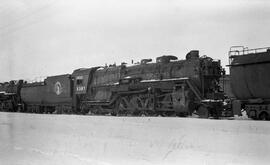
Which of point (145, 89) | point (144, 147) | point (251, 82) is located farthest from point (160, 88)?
point (144, 147)

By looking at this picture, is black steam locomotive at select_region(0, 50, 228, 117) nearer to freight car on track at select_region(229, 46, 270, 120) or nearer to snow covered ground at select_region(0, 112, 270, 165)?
freight car on track at select_region(229, 46, 270, 120)

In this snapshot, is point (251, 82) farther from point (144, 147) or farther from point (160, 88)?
point (144, 147)

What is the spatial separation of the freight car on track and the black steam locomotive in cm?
149

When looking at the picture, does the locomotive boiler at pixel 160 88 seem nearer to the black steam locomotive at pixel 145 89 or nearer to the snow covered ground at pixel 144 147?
the black steam locomotive at pixel 145 89

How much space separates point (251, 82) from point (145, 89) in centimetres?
719

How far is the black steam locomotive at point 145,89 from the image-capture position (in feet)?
65.1

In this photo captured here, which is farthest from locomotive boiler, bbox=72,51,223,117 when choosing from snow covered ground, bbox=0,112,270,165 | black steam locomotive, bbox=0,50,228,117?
snow covered ground, bbox=0,112,270,165

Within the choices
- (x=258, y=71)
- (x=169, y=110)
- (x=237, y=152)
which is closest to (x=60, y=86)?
(x=169, y=110)

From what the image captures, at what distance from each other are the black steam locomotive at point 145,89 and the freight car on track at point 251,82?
149 centimetres

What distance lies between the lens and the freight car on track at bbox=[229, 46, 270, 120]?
55.2 feet

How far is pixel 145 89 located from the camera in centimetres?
2225

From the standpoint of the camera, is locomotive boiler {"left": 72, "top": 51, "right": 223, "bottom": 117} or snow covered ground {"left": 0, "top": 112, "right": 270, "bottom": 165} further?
locomotive boiler {"left": 72, "top": 51, "right": 223, "bottom": 117}

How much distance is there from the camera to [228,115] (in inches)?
750

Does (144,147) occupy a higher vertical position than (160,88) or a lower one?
lower
